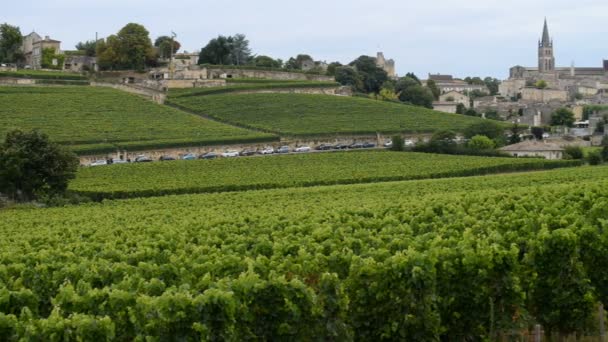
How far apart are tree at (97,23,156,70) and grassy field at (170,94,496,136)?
36.7 ft

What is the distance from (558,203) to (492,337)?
10677 millimetres

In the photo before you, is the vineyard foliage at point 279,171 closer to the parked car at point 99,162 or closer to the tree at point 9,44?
the parked car at point 99,162

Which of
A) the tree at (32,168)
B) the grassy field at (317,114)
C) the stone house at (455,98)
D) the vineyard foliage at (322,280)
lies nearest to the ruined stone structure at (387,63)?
the stone house at (455,98)

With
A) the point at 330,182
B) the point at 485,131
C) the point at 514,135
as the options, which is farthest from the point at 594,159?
the point at 330,182

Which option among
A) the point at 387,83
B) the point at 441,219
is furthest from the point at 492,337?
the point at 387,83

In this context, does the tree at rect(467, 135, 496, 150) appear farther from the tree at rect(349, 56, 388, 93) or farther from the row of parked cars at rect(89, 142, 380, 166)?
the tree at rect(349, 56, 388, 93)

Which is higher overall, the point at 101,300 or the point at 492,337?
the point at 101,300

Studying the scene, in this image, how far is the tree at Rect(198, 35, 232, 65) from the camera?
119 m

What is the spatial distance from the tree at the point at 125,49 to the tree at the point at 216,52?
42.7ft

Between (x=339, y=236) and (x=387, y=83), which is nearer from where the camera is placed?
(x=339, y=236)

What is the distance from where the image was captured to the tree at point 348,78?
411ft

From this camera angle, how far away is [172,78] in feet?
339

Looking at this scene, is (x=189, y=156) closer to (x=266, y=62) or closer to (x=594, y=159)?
→ (x=594, y=159)

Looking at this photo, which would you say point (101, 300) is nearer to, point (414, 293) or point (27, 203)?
point (414, 293)
